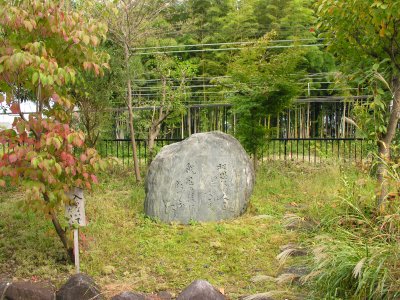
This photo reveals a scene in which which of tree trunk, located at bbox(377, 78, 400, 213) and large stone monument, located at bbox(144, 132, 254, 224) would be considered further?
large stone monument, located at bbox(144, 132, 254, 224)

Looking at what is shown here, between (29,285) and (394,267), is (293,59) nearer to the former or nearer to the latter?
(394,267)

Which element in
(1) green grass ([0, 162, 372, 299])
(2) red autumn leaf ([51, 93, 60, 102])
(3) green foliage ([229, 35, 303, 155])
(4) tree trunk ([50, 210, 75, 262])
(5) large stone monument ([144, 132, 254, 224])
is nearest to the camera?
(2) red autumn leaf ([51, 93, 60, 102])

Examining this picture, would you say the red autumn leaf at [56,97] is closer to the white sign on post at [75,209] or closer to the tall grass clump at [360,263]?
the white sign on post at [75,209]

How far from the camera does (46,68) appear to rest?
3.72m

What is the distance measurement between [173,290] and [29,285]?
4.05 feet

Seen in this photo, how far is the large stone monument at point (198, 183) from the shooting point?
5.86m

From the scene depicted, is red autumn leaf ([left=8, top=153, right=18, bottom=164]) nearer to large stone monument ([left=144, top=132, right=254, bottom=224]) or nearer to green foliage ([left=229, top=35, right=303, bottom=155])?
large stone monument ([left=144, top=132, right=254, bottom=224])

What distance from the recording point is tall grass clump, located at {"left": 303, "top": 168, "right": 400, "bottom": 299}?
3346mm

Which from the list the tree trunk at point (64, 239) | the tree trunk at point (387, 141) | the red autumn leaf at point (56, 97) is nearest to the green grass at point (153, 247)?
the tree trunk at point (64, 239)

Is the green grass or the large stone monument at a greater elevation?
the large stone monument

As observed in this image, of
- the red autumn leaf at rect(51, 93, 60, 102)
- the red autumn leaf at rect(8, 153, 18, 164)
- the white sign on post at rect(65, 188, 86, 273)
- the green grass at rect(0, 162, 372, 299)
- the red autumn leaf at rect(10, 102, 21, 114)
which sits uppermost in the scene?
the red autumn leaf at rect(51, 93, 60, 102)

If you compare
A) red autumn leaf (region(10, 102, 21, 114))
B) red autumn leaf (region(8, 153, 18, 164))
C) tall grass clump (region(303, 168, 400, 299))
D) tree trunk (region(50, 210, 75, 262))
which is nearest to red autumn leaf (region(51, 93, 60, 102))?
red autumn leaf (region(10, 102, 21, 114))

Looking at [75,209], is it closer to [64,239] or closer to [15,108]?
[64,239]

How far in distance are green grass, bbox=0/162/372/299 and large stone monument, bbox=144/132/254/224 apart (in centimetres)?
20
